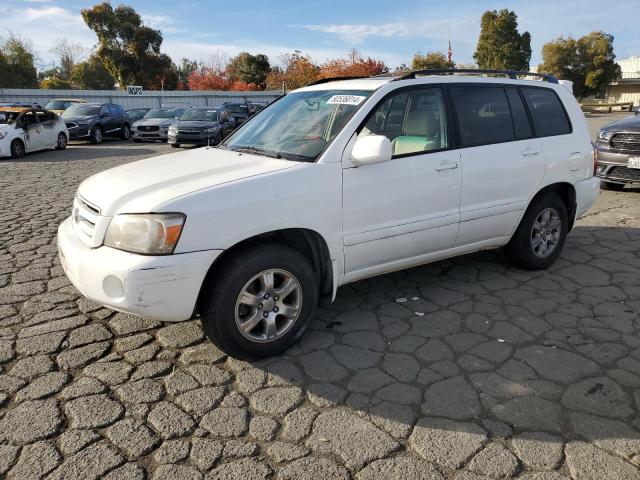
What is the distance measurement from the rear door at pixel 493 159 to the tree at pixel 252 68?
49601mm

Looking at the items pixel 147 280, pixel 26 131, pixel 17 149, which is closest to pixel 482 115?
pixel 147 280

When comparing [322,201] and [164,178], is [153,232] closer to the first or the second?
[164,178]

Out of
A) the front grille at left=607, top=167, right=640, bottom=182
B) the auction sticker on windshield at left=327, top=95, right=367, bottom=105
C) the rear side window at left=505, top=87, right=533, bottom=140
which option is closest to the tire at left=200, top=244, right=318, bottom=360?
the auction sticker on windshield at left=327, top=95, right=367, bottom=105

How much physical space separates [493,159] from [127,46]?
45086 mm

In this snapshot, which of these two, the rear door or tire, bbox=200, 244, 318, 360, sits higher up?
the rear door

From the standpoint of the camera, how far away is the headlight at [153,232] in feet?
9.89

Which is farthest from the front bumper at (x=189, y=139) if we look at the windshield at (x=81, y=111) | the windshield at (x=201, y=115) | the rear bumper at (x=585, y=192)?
the rear bumper at (x=585, y=192)

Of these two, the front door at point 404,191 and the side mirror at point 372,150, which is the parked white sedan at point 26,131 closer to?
the front door at point 404,191

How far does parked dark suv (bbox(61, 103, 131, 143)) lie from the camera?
1849 cm

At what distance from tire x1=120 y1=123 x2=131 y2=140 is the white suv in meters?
17.7

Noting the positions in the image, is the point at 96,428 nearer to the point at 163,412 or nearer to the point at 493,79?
the point at 163,412

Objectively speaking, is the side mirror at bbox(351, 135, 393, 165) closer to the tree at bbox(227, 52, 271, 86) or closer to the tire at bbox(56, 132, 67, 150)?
the tire at bbox(56, 132, 67, 150)

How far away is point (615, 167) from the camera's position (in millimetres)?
8719

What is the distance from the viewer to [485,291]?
467cm
